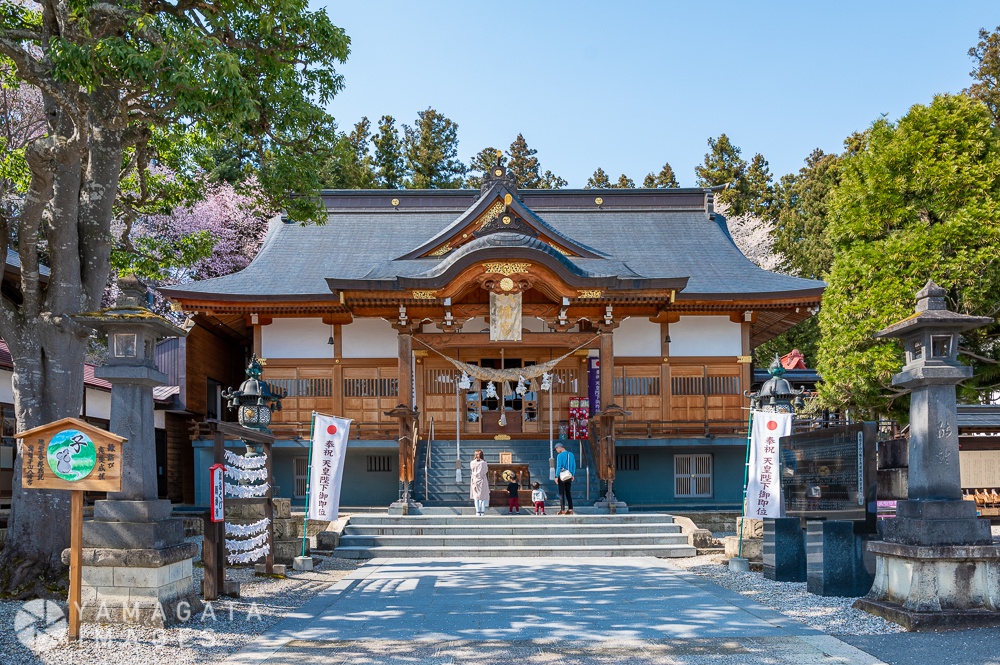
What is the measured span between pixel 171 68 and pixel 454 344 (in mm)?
10641

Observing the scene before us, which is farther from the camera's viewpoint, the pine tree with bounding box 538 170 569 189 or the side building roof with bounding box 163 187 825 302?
the pine tree with bounding box 538 170 569 189

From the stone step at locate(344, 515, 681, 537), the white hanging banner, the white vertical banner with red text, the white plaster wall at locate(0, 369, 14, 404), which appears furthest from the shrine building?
the white vertical banner with red text

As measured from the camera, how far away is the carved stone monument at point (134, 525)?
26.6 ft

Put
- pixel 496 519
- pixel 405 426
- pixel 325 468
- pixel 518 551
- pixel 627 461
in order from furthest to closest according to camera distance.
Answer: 1. pixel 627 461
2. pixel 405 426
3. pixel 496 519
4. pixel 518 551
5. pixel 325 468

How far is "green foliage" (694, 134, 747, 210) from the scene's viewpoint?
44.0 metres

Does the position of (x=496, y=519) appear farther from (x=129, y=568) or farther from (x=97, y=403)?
(x=97, y=403)

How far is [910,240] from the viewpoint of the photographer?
18625 millimetres

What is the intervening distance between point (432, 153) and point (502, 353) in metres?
26.5

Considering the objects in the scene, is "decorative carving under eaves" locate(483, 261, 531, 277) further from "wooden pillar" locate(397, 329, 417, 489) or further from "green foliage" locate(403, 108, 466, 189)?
"green foliage" locate(403, 108, 466, 189)

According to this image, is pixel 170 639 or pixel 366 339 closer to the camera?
pixel 170 639

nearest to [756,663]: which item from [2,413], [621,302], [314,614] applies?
[314,614]

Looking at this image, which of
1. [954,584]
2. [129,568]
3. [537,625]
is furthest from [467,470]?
[954,584]

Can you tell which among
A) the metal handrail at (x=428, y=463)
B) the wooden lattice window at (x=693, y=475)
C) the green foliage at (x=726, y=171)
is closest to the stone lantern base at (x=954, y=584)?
the metal handrail at (x=428, y=463)

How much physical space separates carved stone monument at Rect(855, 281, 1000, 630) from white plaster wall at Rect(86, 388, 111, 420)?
16054 mm
